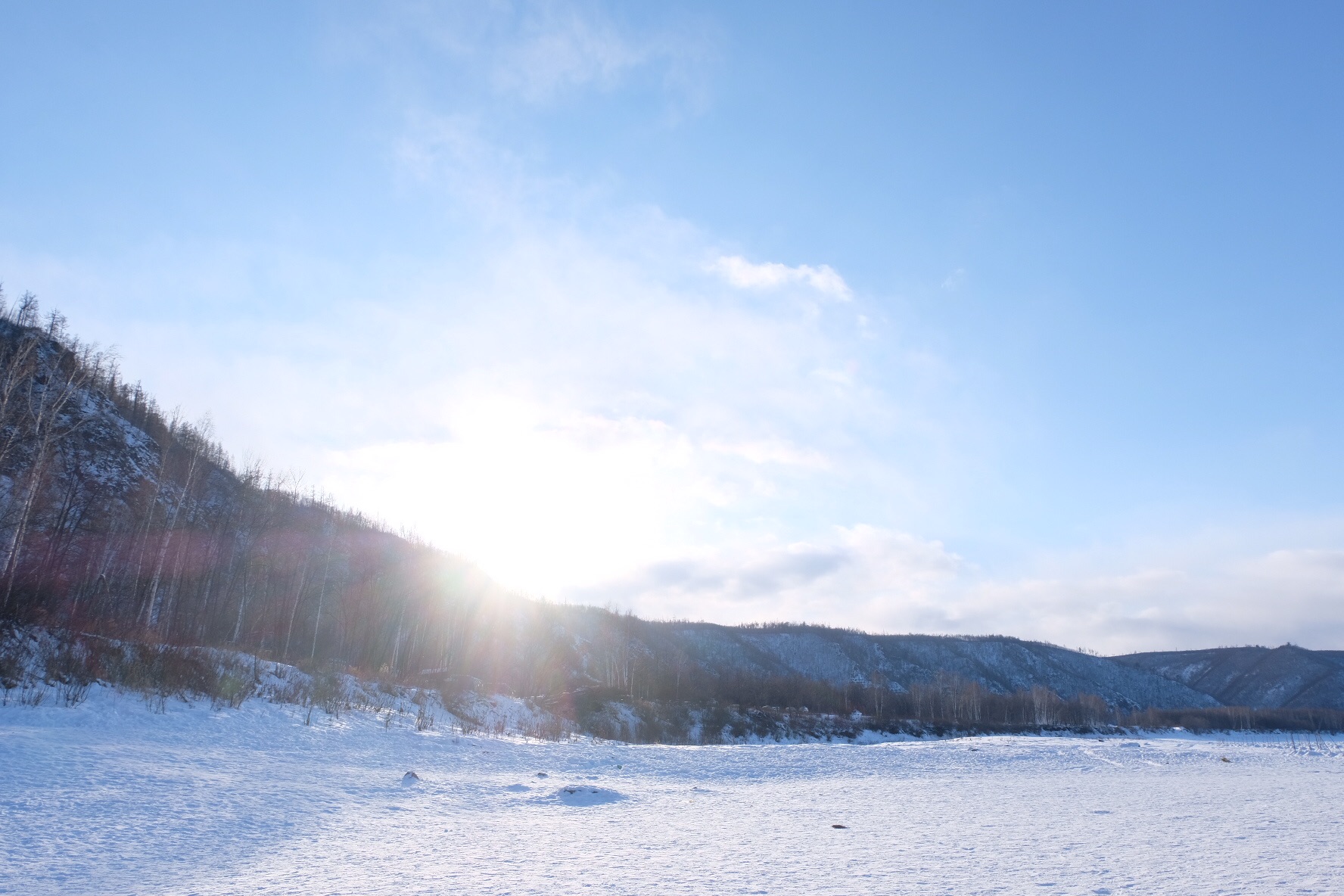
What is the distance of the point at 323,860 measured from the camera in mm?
6988

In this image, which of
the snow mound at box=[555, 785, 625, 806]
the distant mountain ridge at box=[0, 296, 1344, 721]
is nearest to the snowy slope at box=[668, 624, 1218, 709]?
the distant mountain ridge at box=[0, 296, 1344, 721]

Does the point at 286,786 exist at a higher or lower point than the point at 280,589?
lower

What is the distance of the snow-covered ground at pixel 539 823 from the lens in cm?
654

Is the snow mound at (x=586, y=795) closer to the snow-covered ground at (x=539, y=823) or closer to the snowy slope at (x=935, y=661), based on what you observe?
the snow-covered ground at (x=539, y=823)

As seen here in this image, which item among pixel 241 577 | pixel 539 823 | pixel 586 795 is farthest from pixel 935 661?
pixel 539 823

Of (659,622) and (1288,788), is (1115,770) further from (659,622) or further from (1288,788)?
→ (659,622)

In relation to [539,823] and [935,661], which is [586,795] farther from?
[935,661]

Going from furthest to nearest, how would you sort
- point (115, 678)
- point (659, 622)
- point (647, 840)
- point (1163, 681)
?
1. point (1163, 681)
2. point (659, 622)
3. point (115, 678)
4. point (647, 840)

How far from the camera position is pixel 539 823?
9.80m

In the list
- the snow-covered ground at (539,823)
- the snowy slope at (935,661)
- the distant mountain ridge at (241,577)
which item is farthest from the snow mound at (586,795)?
the snowy slope at (935,661)

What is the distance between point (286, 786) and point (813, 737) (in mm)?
52629

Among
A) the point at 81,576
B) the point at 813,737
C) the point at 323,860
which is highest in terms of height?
the point at 81,576

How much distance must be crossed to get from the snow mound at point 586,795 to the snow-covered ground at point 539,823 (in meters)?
0.06

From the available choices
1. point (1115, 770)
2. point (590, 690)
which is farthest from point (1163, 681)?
point (1115, 770)
